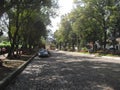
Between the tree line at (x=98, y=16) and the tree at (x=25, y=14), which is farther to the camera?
the tree line at (x=98, y=16)

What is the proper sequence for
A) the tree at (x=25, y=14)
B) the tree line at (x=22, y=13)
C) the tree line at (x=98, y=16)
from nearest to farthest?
the tree line at (x=22, y=13) → the tree at (x=25, y=14) → the tree line at (x=98, y=16)

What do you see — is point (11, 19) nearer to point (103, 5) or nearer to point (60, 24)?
point (103, 5)

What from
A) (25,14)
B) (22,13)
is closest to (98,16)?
(25,14)

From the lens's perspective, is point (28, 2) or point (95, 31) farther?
point (95, 31)

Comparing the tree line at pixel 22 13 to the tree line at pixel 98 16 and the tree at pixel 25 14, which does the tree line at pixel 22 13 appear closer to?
the tree at pixel 25 14

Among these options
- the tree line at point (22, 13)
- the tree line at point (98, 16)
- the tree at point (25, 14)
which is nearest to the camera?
the tree line at point (22, 13)

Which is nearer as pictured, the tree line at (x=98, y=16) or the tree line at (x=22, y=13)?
the tree line at (x=22, y=13)

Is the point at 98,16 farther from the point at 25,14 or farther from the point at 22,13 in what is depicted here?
the point at 22,13

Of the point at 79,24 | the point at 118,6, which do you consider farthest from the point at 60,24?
the point at 118,6

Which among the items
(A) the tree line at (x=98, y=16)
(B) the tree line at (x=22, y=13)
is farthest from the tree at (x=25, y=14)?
(A) the tree line at (x=98, y=16)

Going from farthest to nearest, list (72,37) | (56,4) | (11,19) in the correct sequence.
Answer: (72,37) < (11,19) < (56,4)

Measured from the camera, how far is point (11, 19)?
4006 cm

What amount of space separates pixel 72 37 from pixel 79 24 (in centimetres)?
4223

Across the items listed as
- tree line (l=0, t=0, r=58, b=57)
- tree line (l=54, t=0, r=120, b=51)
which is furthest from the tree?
tree line (l=54, t=0, r=120, b=51)
